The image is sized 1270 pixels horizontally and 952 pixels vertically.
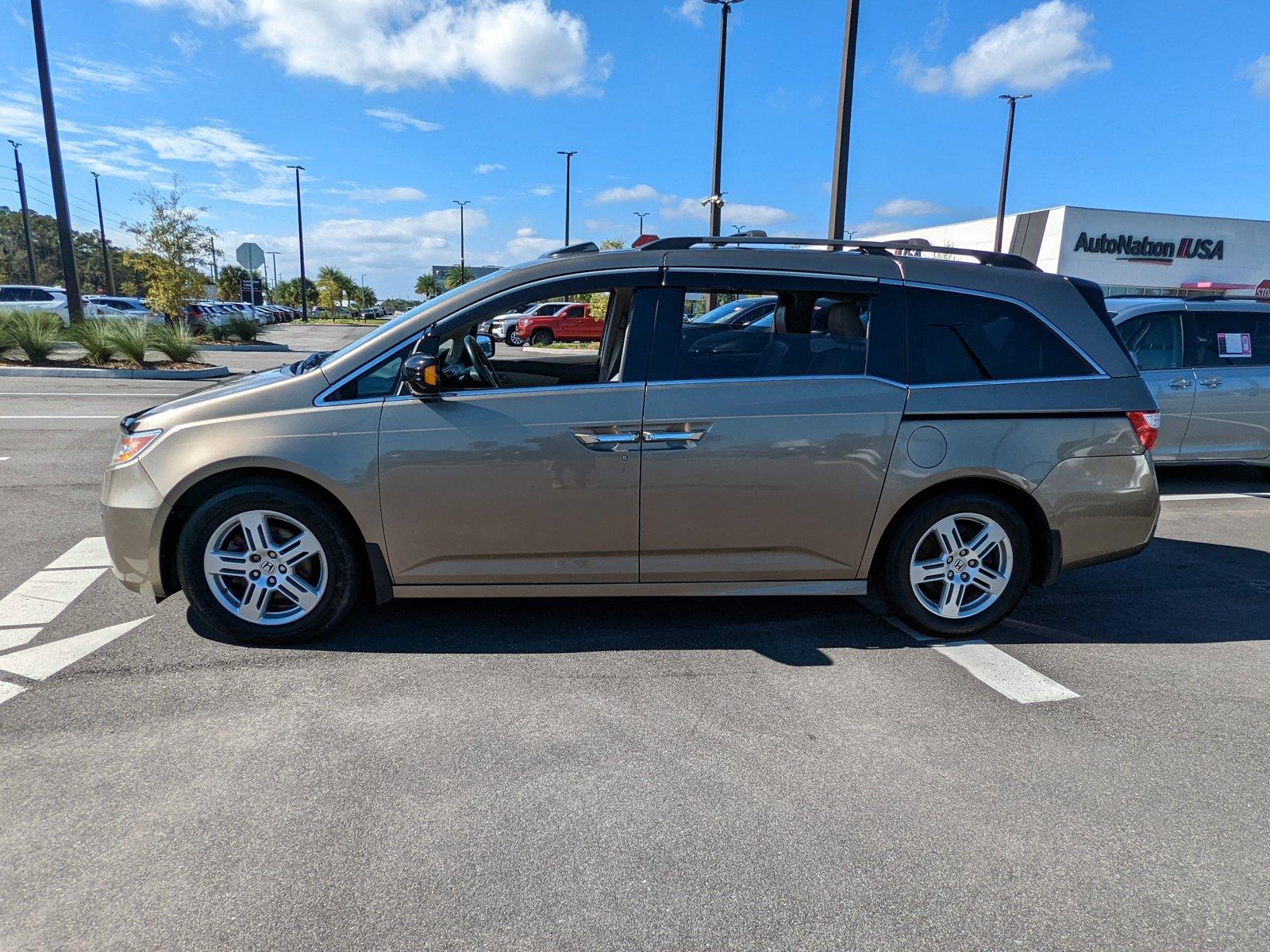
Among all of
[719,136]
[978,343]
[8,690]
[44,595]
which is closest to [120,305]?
[719,136]

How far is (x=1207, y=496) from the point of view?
300 inches

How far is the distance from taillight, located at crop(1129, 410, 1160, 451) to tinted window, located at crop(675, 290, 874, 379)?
4.62ft

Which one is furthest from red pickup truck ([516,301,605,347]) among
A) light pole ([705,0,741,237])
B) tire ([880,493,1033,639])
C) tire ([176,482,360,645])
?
tire ([176,482,360,645])

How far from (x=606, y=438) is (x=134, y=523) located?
216cm

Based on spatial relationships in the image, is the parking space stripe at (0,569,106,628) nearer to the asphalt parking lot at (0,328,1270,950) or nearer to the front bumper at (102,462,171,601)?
the asphalt parking lot at (0,328,1270,950)

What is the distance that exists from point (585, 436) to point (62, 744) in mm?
2289

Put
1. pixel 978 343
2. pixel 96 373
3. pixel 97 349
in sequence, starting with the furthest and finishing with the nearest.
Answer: pixel 97 349, pixel 96 373, pixel 978 343

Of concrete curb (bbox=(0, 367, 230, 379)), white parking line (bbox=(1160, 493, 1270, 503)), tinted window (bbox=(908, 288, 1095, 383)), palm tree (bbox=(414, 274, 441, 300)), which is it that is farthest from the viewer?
palm tree (bbox=(414, 274, 441, 300))

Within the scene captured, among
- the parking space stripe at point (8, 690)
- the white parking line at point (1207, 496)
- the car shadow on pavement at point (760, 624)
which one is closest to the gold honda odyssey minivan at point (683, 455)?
the car shadow on pavement at point (760, 624)

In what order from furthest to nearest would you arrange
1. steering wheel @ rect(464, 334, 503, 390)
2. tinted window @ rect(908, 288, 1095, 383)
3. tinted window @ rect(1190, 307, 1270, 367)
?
1. tinted window @ rect(1190, 307, 1270, 367)
2. steering wheel @ rect(464, 334, 503, 390)
3. tinted window @ rect(908, 288, 1095, 383)

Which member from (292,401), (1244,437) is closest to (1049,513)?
(292,401)

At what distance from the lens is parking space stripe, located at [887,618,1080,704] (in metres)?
3.58

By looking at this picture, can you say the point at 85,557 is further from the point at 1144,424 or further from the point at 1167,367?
the point at 1167,367

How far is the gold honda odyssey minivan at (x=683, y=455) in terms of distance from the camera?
371 centimetres
